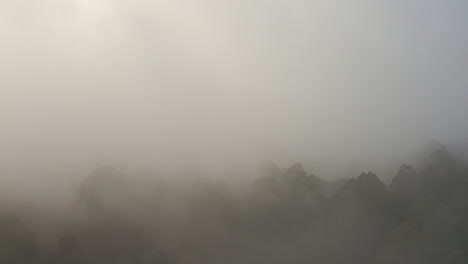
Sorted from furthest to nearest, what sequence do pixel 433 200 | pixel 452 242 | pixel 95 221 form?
pixel 95 221
pixel 433 200
pixel 452 242

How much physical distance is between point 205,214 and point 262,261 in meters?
13.2

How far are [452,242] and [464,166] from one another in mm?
17931

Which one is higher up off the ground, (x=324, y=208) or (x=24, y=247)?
(x=324, y=208)

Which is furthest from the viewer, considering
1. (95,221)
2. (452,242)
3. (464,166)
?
(95,221)

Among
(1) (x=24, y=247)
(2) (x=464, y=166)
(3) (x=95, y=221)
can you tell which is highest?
(2) (x=464, y=166)

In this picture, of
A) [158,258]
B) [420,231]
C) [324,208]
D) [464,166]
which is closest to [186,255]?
[158,258]

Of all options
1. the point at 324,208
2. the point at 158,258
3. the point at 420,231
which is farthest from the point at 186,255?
the point at 420,231

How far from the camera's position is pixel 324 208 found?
93.4m

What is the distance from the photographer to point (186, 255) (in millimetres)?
92812

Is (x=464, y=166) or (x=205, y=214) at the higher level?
(x=464, y=166)

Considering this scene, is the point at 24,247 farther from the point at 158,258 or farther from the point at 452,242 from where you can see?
the point at 452,242

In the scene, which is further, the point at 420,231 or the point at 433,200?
the point at 433,200

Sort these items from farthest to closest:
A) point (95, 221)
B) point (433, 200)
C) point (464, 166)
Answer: point (95, 221), point (464, 166), point (433, 200)

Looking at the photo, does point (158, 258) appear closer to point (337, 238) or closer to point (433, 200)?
point (337, 238)
